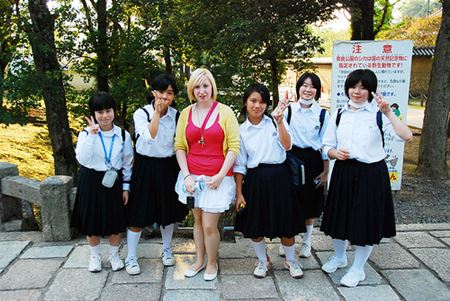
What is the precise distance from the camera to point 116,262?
3.80 metres

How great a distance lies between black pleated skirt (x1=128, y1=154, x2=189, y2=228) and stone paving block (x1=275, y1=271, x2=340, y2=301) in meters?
1.17

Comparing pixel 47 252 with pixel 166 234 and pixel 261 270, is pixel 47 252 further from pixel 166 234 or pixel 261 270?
pixel 261 270

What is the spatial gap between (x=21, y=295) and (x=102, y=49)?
503 centimetres

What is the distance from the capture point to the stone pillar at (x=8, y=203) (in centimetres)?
483

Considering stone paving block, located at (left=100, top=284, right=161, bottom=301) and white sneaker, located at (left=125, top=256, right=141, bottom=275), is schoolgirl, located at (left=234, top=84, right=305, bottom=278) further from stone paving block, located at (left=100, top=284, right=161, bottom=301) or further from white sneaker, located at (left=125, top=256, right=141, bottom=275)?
white sneaker, located at (left=125, top=256, right=141, bottom=275)

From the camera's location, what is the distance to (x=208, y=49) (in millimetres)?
6121

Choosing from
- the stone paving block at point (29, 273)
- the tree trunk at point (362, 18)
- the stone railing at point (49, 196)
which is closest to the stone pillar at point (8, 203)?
the stone railing at point (49, 196)

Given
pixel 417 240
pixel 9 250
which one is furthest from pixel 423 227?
pixel 9 250

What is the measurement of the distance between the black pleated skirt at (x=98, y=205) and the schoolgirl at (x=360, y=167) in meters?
1.89

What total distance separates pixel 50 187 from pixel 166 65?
3.88m

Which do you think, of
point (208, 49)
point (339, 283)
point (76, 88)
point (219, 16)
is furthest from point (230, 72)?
point (76, 88)

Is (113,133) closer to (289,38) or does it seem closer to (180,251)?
(180,251)

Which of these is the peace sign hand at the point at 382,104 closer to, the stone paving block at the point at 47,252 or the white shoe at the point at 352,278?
the white shoe at the point at 352,278

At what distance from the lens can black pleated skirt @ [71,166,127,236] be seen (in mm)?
3549
